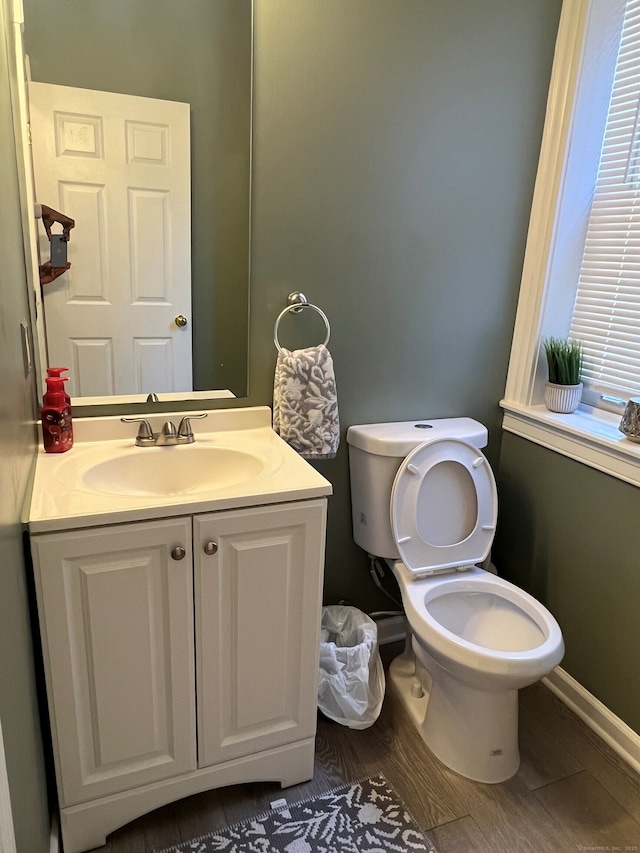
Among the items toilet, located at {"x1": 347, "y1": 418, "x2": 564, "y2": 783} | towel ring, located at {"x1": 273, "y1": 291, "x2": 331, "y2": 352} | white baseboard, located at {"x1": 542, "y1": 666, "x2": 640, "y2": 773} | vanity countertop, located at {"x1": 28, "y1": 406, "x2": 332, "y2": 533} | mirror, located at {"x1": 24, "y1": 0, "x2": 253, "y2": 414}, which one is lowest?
white baseboard, located at {"x1": 542, "y1": 666, "x2": 640, "y2": 773}

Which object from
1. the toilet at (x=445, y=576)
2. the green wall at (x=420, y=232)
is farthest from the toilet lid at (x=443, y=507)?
the green wall at (x=420, y=232)

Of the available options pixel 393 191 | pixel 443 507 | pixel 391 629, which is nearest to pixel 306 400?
pixel 443 507

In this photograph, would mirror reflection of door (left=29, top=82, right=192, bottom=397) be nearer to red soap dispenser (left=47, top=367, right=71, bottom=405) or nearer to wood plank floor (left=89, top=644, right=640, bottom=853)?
red soap dispenser (left=47, top=367, right=71, bottom=405)

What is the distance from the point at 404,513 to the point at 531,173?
1.13m

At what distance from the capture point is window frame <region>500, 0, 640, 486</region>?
5.71 feet

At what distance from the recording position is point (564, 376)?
1.93m

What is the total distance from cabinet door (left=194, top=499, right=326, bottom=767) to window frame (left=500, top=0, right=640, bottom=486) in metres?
0.90

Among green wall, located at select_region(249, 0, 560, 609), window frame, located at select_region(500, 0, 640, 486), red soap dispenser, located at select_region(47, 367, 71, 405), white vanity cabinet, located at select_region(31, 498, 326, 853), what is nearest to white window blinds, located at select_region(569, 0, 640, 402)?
window frame, located at select_region(500, 0, 640, 486)

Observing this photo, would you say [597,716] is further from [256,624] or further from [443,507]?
[256,624]

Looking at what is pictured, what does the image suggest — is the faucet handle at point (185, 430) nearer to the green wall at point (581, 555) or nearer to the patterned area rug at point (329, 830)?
the patterned area rug at point (329, 830)

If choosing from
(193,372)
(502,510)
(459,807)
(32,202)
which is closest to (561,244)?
(502,510)

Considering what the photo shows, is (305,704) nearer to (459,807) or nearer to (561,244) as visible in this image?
(459,807)

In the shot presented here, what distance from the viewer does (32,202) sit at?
4.63 feet

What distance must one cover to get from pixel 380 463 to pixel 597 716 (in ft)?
3.27
